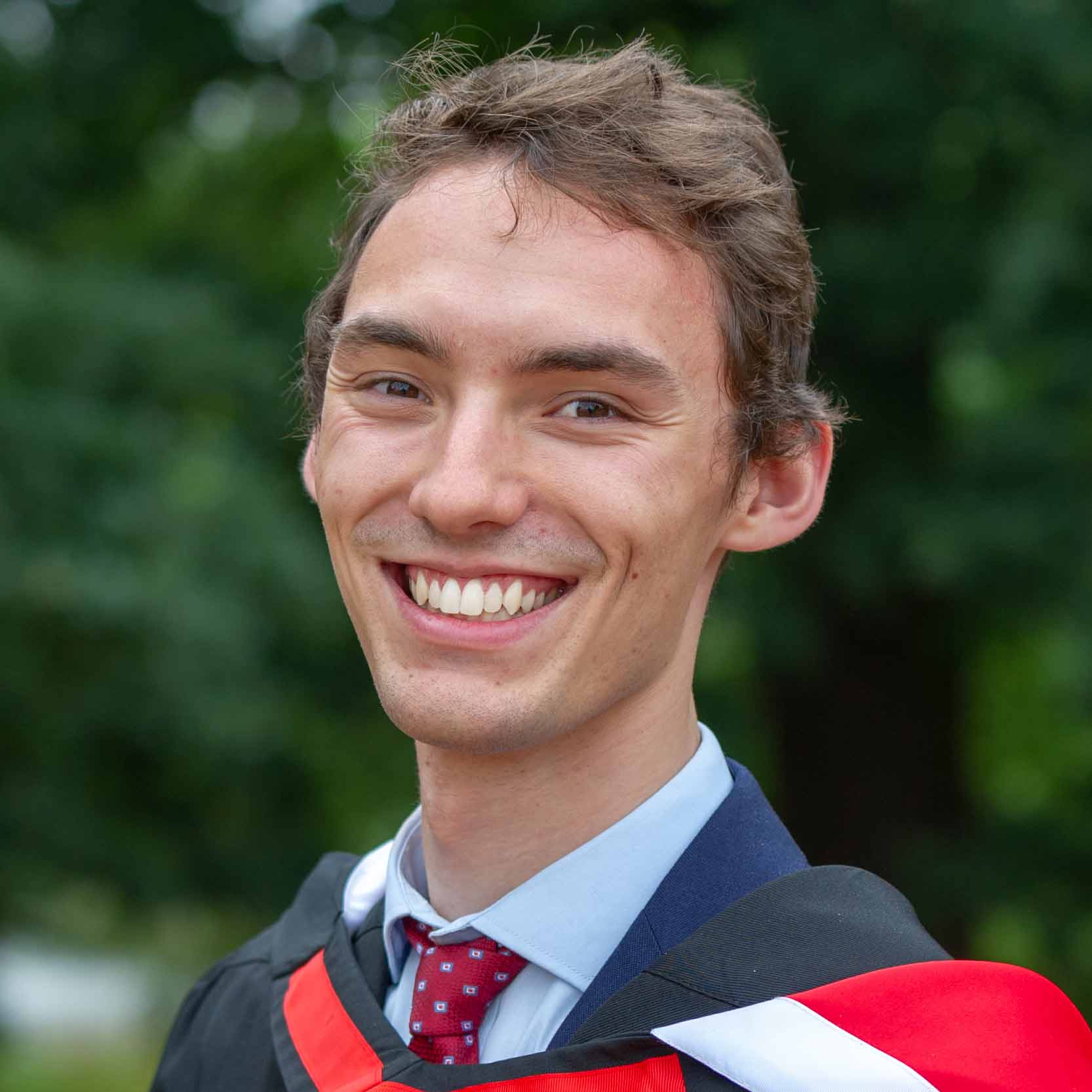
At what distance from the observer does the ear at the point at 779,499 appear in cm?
210

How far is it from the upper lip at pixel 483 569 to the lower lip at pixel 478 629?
0.04 m

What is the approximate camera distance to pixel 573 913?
191 centimetres

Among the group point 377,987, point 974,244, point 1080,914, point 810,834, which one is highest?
point 974,244

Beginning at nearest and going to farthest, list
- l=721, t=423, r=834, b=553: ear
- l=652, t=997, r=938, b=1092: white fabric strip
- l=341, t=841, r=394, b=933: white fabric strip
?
l=652, t=997, r=938, b=1092: white fabric strip → l=721, t=423, r=834, b=553: ear → l=341, t=841, r=394, b=933: white fabric strip

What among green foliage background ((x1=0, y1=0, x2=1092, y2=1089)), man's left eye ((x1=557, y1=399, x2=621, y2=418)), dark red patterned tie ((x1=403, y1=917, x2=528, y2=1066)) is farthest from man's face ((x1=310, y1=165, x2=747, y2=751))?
green foliage background ((x1=0, y1=0, x2=1092, y2=1089))

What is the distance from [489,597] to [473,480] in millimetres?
171

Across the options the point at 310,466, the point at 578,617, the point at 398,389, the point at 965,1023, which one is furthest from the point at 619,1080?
the point at 310,466

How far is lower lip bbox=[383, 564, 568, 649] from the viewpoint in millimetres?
1865

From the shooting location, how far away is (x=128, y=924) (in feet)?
25.0

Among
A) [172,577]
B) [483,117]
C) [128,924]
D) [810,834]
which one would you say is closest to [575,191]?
[483,117]

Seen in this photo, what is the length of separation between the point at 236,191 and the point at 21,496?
2.37 m

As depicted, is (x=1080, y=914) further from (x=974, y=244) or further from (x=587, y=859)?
(x=587, y=859)

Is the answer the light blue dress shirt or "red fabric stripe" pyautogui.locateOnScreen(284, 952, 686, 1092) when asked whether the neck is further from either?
"red fabric stripe" pyautogui.locateOnScreen(284, 952, 686, 1092)

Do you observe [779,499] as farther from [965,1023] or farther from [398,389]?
[965,1023]
